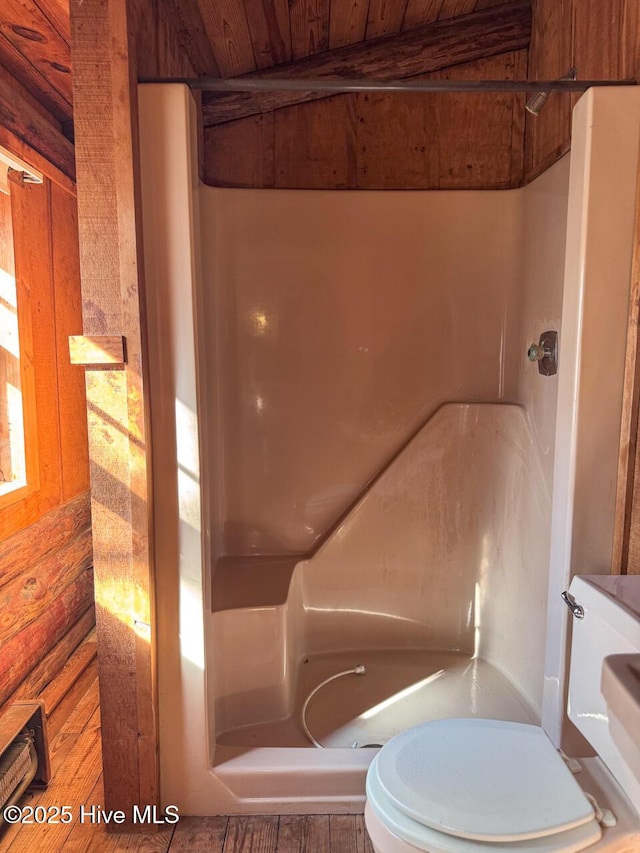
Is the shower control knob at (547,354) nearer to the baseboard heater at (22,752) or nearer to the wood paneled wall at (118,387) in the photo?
the wood paneled wall at (118,387)

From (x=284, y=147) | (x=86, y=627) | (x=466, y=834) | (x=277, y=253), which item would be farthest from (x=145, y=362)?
(x=86, y=627)

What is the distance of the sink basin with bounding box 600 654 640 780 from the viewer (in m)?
0.76

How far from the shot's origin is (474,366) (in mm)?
2307

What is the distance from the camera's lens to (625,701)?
780mm

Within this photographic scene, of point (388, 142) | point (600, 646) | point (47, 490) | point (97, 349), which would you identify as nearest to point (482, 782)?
point (600, 646)

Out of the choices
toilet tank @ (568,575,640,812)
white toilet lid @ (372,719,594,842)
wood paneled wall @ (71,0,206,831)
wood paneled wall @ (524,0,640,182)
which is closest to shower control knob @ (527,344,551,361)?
wood paneled wall @ (524,0,640,182)

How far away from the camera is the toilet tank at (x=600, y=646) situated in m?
1.05

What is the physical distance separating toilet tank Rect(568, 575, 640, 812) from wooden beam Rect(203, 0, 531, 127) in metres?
2.17

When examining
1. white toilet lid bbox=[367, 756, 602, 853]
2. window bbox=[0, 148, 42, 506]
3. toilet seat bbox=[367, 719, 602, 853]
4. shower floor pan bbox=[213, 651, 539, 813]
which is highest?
window bbox=[0, 148, 42, 506]

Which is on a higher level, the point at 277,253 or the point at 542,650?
the point at 277,253

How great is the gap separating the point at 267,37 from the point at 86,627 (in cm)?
274

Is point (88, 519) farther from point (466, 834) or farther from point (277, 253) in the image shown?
point (466, 834)

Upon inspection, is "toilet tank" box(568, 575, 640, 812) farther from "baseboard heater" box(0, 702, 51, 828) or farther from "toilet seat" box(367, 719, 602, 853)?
"baseboard heater" box(0, 702, 51, 828)

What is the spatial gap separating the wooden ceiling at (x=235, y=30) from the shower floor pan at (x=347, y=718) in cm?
228
